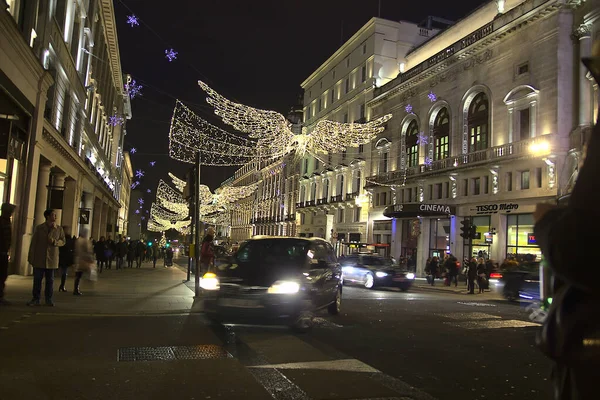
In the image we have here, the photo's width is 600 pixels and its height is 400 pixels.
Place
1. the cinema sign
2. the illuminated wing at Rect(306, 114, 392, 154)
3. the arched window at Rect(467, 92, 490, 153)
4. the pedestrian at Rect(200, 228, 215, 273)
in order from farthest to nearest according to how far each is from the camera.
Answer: the cinema sign, the arched window at Rect(467, 92, 490, 153), the illuminated wing at Rect(306, 114, 392, 154), the pedestrian at Rect(200, 228, 215, 273)

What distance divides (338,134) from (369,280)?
18877mm

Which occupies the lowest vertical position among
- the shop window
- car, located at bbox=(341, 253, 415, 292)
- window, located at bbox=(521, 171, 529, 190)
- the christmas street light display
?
car, located at bbox=(341, 253, 415, 292)

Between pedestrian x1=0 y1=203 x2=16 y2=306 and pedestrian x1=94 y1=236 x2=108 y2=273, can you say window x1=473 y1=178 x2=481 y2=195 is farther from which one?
pedestrian x1=0 y1=203 x2=16 y2=306

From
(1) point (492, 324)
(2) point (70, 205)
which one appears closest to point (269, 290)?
(1) point (492, 324)

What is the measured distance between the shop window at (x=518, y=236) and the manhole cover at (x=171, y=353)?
2577 centimetres

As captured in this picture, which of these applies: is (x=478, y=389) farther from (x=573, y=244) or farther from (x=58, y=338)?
(x=58, y=338)

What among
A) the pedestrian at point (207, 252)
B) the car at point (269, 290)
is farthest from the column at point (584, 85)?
the car at point (269, 290)

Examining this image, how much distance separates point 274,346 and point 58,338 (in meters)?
3.23

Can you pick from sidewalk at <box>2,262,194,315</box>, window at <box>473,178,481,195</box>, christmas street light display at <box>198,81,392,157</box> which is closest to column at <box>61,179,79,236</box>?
sidewalk at <box>2,262,194,315</box>

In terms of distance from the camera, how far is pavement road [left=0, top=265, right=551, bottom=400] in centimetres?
524

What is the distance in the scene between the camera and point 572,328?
5.10 ft

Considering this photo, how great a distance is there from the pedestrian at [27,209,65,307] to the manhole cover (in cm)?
426

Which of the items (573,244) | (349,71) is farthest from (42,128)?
(349,71)

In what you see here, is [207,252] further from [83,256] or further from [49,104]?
[49,104]
